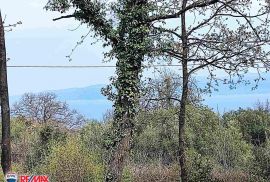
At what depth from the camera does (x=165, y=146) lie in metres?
22.3

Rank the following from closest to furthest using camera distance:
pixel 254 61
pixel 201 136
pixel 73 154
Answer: pixel 254 61 < pixel 73 154 < pixel 201 136

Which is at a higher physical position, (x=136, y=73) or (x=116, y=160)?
(x=136, y=73)

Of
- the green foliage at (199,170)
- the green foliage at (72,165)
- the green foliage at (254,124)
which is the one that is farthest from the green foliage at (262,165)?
the green foliage at (254,124)

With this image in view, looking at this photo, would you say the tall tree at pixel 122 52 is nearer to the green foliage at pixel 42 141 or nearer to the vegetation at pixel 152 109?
the vegetation at pixel 152 109

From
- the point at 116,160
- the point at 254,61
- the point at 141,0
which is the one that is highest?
the point at 141,0

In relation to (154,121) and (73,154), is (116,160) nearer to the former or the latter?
(154,121)

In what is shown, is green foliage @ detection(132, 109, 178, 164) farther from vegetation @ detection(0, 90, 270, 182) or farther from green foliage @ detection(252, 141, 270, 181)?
green foliage @ detection(252, 141, 270, 181)

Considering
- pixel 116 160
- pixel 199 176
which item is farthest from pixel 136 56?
pixel 199 176

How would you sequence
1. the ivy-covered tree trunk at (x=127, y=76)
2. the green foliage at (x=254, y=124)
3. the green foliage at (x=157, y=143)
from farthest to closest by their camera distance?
the green foliage at (x=254, y=124) → the green foliage at (x=157, y=143) → the ivy-covered tree trunk at (x=127, y=76)

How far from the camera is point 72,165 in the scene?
16719mm

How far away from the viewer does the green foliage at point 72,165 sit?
16531mm

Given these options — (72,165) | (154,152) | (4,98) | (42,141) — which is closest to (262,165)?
(72,165)

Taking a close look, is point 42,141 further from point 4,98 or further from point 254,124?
point 254,124

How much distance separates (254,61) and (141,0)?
293cm
